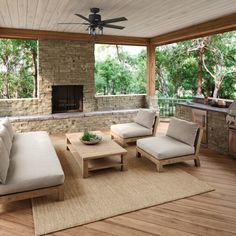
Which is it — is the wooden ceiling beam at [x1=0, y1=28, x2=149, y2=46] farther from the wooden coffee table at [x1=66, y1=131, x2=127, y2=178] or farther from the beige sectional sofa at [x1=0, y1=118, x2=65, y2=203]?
the beige sectional sofa at [x1=0, y1=118, x2=65, y2=203]

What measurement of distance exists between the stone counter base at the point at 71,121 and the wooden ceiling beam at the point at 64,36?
7.16ft

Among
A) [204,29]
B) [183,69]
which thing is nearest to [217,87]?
[183,69]

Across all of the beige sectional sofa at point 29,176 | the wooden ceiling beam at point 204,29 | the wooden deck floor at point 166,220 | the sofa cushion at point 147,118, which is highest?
the wooden ceiling beam at point 204,29

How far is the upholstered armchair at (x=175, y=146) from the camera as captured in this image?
3787 mm

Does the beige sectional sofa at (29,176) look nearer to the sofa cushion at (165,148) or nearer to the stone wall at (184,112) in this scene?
the sofa cushion at (165,148)

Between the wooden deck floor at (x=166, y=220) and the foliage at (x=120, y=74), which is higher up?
the foliage at (x=120, y=74)

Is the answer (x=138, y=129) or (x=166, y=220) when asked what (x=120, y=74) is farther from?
(x=166, y=220)

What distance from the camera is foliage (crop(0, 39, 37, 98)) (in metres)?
7.86

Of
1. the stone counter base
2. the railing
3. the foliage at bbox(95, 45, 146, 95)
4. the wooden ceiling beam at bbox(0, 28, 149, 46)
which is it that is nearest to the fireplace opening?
the stone counter base

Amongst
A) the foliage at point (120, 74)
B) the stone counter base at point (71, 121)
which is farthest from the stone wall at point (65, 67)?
the foliage at point (120, 74)

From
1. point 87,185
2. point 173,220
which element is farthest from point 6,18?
point 173,220

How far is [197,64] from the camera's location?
8.98 metres

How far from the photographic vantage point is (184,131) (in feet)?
13.6

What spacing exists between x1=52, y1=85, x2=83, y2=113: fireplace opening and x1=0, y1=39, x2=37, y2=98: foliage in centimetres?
186
